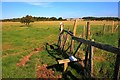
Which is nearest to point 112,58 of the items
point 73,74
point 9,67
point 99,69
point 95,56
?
point 95,56

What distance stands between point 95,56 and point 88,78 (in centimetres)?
400

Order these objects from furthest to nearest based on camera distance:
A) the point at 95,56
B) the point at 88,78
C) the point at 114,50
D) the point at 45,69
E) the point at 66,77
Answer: the point at 95,56
the point at 45,69
the point at 66,77
the point at 88,78
the point at 114,50

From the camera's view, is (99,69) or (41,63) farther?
(41,63)

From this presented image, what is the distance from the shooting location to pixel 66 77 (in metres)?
9.04

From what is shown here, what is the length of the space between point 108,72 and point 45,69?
3.47 meters

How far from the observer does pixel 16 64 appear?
486 inches

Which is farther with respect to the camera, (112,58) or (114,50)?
(112,58)

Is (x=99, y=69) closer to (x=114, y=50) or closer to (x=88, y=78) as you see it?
(x=88, y=78)

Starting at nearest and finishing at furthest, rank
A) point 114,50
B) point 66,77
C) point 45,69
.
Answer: point 114,50, point 66,77, point 45,69

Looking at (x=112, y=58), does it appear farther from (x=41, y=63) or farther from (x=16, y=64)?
(x=16, y=64)

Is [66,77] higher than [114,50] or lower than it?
lower

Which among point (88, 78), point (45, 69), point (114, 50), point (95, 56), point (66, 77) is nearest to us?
point (114, 50)

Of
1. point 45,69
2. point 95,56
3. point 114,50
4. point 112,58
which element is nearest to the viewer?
point 114,50

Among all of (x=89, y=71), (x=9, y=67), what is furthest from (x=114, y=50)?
(x=9, y=67)
